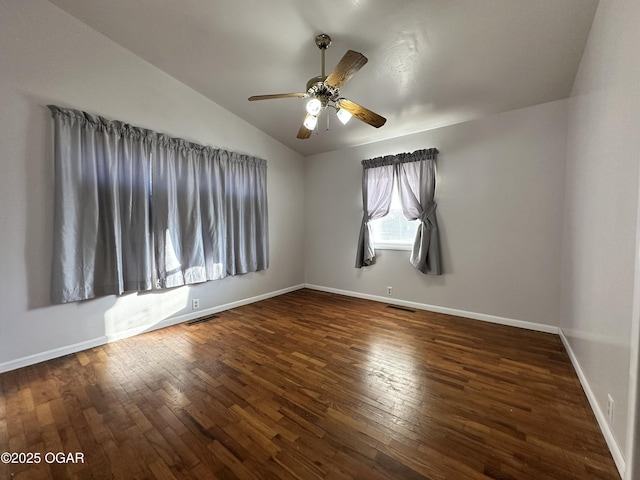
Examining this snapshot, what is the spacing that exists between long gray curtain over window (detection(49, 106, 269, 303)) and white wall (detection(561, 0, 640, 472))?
3743mm

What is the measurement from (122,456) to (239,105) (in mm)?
3759

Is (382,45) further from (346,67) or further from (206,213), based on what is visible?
(206,213)

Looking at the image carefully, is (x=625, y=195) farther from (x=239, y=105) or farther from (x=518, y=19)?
(x=239, y=105)

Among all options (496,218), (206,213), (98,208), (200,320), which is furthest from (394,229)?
(98,208)

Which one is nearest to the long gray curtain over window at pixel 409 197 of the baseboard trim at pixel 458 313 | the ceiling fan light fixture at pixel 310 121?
the baseboard trim at pixel 458 313

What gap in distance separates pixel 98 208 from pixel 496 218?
4.48 m

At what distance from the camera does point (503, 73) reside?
95.3 inches

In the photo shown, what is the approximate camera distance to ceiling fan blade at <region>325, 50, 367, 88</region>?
1.78m

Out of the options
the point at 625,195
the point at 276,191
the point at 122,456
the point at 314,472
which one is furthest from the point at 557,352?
the point at 276,191

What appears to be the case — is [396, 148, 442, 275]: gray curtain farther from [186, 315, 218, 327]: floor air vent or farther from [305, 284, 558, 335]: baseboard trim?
[186, 315, 218, 327]: floor air vent

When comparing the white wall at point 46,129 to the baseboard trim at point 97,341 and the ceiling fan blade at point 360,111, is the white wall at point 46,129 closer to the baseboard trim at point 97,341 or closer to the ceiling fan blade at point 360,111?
the baseboard trim at point 97,341

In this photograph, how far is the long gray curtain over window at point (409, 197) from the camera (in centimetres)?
345

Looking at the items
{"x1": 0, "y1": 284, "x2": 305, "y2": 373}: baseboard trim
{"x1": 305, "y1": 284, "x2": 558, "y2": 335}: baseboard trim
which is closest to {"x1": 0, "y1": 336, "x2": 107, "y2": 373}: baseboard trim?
{"x1": 0, "y1": 284, "x2": 305, "y2": 373}: baseboard trim

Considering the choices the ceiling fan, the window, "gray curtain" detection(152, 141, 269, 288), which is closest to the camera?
the ceiling fan
